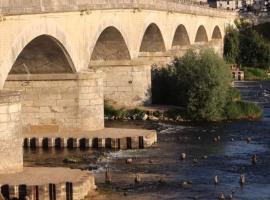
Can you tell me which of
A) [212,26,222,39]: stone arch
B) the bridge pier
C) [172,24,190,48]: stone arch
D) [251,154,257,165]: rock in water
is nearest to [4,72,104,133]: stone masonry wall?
the bridge pier

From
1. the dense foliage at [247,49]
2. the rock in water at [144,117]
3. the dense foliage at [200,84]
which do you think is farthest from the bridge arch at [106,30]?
the dense foliage at [247,49]

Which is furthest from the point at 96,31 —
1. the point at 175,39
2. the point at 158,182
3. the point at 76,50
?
the point at 175,39

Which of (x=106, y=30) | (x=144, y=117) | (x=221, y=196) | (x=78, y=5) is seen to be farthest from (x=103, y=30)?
(x=221, y=196)

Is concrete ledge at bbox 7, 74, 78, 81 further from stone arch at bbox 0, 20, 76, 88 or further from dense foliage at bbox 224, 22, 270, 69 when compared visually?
dense foliage at bbox 224, 22, 270, 69

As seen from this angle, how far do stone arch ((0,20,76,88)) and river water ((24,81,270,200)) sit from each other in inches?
176

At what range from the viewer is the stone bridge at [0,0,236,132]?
34562 mm

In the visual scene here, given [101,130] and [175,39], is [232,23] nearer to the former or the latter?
[175,39]

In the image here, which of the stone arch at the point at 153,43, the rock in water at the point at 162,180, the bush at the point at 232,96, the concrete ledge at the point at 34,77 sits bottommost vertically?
the rock in water at the point at 162,180

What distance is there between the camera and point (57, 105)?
41469 millimetres

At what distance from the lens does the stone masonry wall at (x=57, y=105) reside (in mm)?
41281

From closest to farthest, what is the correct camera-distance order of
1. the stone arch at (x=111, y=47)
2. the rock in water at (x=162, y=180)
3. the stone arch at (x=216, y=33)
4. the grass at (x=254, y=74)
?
the rock in water at (x=162, y=180)
the stone arch at (x=111, y=47)
the grass at (x=254, y=74)
the stone arch at (x=216, y=33)

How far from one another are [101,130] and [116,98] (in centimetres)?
904

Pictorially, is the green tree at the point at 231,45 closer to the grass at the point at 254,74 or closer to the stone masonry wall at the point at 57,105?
the grass at the point at 254,74

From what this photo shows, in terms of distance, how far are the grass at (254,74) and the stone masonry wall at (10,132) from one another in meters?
48.6
